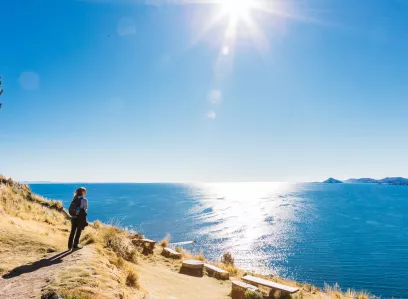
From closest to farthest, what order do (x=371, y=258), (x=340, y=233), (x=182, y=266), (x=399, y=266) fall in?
(x=182, y=266)
(x=399, y=266)
(x=371, y=258)
(x=340, y=233)

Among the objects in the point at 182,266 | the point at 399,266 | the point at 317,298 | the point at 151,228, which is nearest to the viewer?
the point at 317,298

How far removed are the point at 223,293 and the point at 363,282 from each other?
110 ft

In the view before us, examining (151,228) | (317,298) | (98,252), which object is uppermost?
(98,252)

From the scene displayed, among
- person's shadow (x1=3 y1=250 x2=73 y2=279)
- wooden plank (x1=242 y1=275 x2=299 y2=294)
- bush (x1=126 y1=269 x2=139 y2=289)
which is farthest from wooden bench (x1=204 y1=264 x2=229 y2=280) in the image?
person's shadow (x1=3 y1=250 x2=73 y2=279)

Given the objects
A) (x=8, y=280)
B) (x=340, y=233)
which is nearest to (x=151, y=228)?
(x=340, y=233)

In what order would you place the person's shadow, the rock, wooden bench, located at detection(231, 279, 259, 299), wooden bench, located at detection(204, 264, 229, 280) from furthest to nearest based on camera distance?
wooden bench, located at detection(204, 264, 229, 280), wooden bench, located at detection(231, 279, 259, 299), the person's shadow, the rock

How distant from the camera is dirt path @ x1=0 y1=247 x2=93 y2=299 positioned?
5855mm

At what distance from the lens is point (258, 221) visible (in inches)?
3000

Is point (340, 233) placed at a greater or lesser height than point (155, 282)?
lesser

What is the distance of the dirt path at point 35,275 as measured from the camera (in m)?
5.86

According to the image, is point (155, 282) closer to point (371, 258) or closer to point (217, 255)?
point (217, 255)

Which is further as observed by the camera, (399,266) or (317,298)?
(399,266)

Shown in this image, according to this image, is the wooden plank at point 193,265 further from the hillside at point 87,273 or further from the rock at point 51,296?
the rock at point 51,296

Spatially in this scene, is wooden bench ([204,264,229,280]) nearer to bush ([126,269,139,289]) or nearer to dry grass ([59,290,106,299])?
bush ([126,269,139,289])
